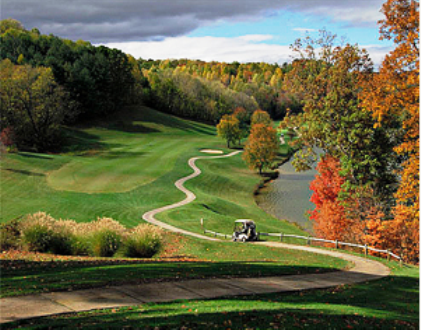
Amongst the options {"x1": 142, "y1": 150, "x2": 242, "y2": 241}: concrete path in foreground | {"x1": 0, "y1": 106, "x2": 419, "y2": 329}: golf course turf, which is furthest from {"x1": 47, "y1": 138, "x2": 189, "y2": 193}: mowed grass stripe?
{"x1": 142, "y1": 150, "x2": 242, "y2": 241}: concrete path in foreground

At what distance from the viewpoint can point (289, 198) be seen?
179ft

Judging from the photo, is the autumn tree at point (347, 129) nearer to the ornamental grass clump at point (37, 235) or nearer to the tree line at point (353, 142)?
the tree line at point (353, 142)

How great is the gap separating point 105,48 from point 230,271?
98216 millimetres

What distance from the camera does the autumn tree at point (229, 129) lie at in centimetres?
9100

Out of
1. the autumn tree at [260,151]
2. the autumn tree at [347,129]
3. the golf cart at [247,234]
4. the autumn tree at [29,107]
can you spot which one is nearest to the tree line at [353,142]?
the autumn tree at [347,129]

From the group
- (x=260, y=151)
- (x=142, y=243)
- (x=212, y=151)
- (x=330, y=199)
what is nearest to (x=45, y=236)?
(x=142, y=243)

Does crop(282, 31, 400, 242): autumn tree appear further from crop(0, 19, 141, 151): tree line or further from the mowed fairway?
crop(0, 19, 141, 151): tree line

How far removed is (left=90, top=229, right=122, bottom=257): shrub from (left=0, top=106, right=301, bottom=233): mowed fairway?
43.8 ft

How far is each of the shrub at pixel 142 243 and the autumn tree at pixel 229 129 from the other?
70.0 m

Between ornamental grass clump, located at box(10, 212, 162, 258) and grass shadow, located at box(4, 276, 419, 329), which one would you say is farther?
ornamental grass clump, located at box(10, 212, 162, 258)

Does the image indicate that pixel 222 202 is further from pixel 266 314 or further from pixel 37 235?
pixel 266 314

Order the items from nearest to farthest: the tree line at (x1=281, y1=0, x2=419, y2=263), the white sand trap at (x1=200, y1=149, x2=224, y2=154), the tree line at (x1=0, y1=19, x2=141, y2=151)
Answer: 1. the tree line at (x1=281, y1=0, x2=419, y2=263)
2. the tree line at (x1=0, y1=19, x2=141, y2=151)
3. the white sand trap at (x1=200, y1=149, x2=224, y2=154)

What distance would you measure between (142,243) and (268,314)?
12.0 meters

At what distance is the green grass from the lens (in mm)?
9336
